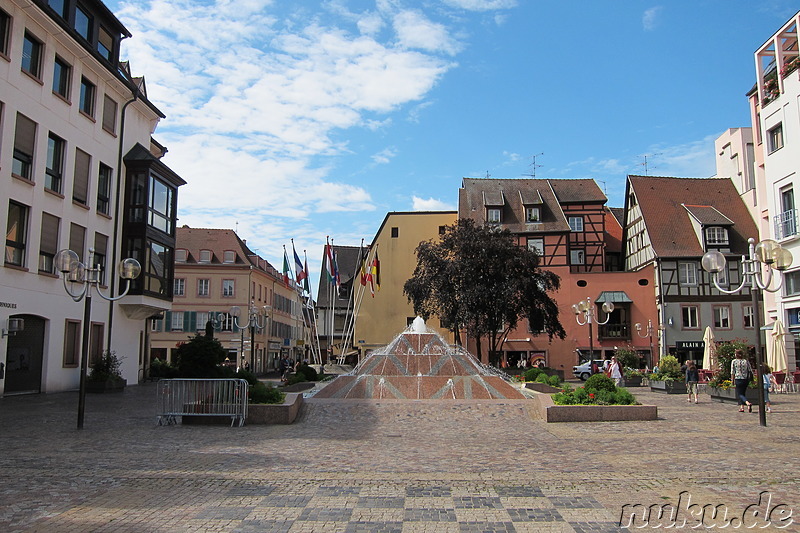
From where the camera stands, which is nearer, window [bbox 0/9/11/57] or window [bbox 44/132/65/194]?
window [bbox 0/9/11/57]

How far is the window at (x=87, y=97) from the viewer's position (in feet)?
88.7

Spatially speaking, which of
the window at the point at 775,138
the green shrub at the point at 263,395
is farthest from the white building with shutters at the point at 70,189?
the window at the point at 775,138

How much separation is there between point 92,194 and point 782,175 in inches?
1145

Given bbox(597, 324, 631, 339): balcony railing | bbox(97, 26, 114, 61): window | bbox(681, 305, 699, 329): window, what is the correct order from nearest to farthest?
bbox(97, 26, 114, 61): window → bbox(681, 305, 699, 329): window → bbox(597, 324, 631, 339): balcony railing

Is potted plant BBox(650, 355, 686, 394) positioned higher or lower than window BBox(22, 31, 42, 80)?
lower

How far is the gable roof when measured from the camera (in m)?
50.9

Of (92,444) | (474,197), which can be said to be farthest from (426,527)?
(474,197)

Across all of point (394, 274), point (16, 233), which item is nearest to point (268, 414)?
point (16, 233)

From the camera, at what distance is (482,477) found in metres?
9.04

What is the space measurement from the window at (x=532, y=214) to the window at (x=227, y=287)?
86.0 ft

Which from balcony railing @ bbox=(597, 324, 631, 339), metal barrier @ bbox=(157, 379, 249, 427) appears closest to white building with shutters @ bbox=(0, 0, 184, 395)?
metal barrier @ bbox=(157, 379, 249, 427)

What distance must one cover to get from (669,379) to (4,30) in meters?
26.9

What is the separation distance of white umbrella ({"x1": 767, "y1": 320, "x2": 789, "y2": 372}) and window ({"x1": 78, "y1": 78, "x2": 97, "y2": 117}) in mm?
28588

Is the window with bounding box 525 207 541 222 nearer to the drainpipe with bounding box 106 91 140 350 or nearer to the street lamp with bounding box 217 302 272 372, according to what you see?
the street lamp with bounding box 217 302 272 372
